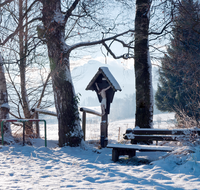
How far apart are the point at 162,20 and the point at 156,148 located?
13.1 feet

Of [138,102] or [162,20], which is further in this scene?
[138,102]

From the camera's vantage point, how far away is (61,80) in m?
6.97

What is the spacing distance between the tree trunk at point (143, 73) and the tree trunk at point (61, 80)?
2.13 meters

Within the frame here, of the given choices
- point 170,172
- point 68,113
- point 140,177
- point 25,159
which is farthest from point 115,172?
point 68,113

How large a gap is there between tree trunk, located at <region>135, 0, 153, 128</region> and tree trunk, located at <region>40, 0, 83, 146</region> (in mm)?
2126

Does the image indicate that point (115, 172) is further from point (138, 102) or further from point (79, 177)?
point (138, 102)

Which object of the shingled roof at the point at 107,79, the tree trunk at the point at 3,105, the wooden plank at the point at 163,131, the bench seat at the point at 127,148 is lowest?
the bench seat at the point at 127,148

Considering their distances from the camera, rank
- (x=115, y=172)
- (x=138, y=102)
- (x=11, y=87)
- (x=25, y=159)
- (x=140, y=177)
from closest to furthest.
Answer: (x=140, y=177) < (x=115, y=172) < (x=25, y=159) < (x=138, y=102) < (x=11, y=87)

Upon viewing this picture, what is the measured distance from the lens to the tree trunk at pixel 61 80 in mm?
6918

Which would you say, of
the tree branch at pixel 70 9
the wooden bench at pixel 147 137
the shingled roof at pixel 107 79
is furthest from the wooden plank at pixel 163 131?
the tree branch at pixel 70 9

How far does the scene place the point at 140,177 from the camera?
12.4 ft

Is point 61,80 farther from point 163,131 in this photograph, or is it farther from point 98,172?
point 98,172

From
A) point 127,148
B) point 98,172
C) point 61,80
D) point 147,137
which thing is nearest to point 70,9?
point 61,80

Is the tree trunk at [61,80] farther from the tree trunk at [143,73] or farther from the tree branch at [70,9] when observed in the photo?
the tree trunk at [143,73]
